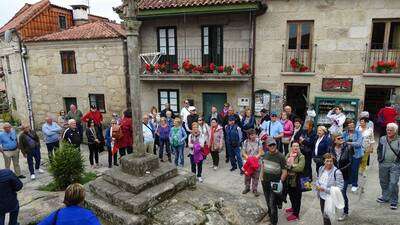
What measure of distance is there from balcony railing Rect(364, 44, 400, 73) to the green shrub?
10.3m

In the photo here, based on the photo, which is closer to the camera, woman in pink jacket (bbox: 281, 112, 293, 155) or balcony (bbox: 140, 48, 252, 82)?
woman in pink jacket (bbox: 281, 112, 293, 155)

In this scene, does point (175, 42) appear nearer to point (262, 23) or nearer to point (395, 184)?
point (262, 23)

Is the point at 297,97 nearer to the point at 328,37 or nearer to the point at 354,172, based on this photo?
the point at 328,37

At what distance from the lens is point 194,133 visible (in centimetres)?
819

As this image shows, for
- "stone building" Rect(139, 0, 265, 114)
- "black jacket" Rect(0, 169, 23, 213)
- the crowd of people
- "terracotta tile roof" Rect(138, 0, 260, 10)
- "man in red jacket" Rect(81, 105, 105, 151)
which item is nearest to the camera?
"black jacket" Rect(0, 169, 23, 213)

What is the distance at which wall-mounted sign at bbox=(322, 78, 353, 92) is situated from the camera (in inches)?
441

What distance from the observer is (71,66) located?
49.8 ft

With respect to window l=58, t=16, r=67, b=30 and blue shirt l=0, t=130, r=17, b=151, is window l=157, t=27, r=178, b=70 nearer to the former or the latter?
blue shirt l=0, t=130, r=17, b=151

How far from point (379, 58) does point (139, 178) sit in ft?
32.3

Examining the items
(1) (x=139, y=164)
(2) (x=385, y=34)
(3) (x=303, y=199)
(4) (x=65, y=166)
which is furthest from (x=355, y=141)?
(4) (x=65, y=166)

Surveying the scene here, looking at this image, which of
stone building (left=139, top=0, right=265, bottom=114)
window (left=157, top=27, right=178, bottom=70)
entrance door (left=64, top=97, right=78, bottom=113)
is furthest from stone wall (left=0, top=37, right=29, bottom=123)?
window (left=157, top=27, right=178, bottom=70)

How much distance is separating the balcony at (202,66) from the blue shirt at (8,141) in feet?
20.3

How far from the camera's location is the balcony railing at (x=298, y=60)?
38.0ft

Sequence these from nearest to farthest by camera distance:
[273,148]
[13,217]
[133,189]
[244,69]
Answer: [13,217], [273,148], [133,189], [244,69]
